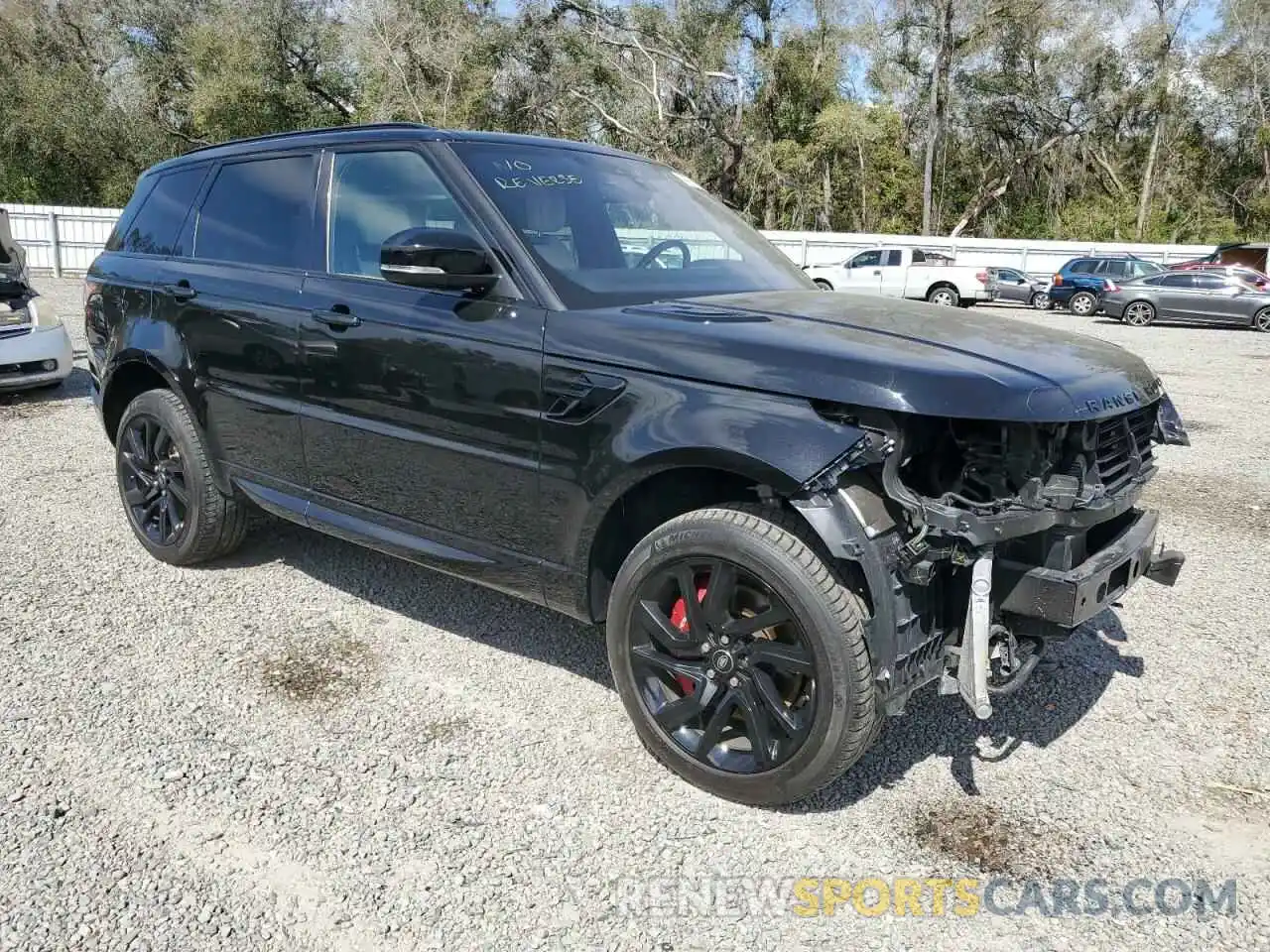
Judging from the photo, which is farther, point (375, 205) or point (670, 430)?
point (375, 205)

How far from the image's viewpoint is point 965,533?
2.54 meters

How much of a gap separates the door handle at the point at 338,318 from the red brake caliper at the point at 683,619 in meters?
1.57

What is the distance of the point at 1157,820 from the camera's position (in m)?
2.94

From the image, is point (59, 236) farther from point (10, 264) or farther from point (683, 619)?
point (683, 619)

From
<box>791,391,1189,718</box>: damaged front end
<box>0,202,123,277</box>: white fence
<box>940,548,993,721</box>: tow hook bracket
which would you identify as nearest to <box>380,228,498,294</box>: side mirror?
<box>791,391,1189,718</box>: damaged front end

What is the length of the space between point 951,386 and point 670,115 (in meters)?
39.2

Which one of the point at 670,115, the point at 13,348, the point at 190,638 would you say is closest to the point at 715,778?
the point at 190,638

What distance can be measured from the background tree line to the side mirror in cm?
3655

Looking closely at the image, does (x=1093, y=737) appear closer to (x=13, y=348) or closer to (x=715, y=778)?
(x=715, y=778)

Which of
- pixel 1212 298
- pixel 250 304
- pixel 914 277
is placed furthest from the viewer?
pixel 914 277

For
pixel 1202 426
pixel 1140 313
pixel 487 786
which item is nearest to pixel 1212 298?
pixel 1140 313

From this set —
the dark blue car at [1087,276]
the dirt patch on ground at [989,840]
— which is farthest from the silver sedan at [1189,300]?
the dirt patch on ground at [989,840]

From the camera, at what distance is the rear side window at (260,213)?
4012 millimetres

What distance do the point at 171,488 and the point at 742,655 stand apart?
10.2ft
